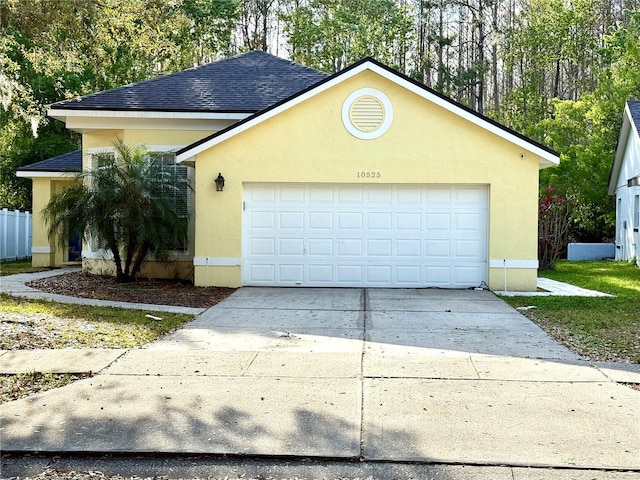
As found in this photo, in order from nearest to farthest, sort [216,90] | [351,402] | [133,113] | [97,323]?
[351,402], [97,323], [133,113], [216,90]

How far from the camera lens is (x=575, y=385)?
621 centimetres

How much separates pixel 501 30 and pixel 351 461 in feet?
122

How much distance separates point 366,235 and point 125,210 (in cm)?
490

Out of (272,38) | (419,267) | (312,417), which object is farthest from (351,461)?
(272,38)

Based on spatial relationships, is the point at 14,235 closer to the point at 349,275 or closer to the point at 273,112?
the point at 273,112

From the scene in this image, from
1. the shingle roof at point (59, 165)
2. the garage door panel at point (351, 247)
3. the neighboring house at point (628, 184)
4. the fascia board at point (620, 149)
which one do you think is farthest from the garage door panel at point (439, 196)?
the fascia board at point (620, 149)

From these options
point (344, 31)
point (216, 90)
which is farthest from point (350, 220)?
point (344, 31)

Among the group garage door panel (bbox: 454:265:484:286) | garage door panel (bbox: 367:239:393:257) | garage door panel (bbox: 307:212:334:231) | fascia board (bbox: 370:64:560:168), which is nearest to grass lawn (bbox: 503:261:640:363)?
garage door panel (bbox: 454:265:484:286)

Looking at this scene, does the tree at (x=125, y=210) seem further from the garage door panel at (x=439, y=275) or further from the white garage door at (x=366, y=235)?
the garage door panel at (x=439, y=275)

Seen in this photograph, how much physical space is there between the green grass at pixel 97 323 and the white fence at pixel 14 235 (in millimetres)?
11703

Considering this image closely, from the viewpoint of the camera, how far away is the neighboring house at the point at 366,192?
43.9 feet

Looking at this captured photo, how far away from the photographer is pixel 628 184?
22.3m

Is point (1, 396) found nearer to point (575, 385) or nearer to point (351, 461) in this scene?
point (351, 461)

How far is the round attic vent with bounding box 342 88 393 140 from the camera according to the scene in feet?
44.3
